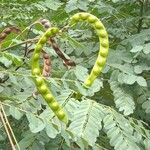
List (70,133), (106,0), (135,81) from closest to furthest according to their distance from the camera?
(70,133)
(135,81)
(106,0)

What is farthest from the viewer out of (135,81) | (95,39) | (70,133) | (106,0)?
(106,0)

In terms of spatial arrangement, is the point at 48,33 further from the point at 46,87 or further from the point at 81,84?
the point at 81,84

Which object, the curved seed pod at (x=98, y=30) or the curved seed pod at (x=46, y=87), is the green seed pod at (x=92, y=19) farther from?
the curved seed pod at (x=46, y=87)

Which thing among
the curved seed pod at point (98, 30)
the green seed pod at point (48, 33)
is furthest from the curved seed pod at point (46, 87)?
the curved seed pod at point (98, 30)

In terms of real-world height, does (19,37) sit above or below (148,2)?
above

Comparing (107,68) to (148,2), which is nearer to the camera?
(107,68)

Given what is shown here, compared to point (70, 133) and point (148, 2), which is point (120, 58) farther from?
point (70, 133)

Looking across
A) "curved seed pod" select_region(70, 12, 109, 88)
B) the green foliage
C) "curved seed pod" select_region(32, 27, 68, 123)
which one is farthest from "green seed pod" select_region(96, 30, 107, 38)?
the green foliage

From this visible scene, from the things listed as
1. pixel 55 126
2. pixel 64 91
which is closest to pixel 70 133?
pixel 55 126
